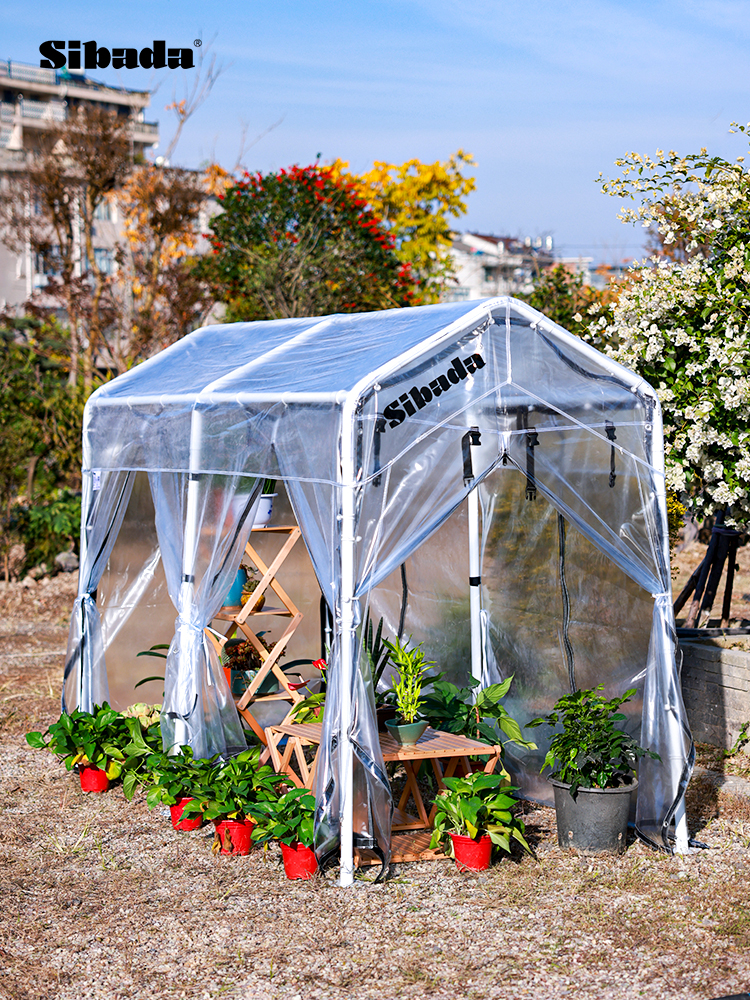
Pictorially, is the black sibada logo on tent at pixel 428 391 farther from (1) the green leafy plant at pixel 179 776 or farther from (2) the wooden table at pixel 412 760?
(1) the green leafy plant at pixel 179 776

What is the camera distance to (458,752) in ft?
16.3

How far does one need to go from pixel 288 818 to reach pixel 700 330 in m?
3.68

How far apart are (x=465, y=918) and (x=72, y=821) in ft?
7.50

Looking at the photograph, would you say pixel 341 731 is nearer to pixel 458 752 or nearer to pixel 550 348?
pixel 458 752

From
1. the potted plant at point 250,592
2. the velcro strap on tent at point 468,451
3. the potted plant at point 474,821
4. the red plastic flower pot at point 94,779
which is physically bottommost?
the red plastic flower pot at point 94,779

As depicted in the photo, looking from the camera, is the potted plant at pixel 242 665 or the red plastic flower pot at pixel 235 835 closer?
the red plastic flower pot at pixel 235 835

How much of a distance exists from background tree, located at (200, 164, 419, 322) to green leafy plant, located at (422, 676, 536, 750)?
789 cm

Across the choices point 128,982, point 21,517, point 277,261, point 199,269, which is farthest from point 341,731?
point 199,269

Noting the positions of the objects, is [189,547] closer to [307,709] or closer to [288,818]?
[307,709]

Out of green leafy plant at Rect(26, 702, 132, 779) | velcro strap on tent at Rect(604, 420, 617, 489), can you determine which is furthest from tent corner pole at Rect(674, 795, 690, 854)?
green leafy plant at Rect(26, 702, 132, 779)

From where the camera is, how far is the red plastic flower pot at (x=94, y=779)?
19.7ft

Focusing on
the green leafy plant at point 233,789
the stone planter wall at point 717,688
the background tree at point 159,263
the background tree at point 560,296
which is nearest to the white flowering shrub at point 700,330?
the stone planter wall at point 717,688

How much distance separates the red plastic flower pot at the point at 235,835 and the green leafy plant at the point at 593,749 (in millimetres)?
1391

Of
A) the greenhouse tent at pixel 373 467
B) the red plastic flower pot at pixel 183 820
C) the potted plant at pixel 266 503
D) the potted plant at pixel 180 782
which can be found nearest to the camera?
the greenhouse tent at pixel 373 467
